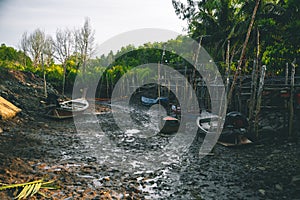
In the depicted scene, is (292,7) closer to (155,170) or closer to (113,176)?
(155,170)

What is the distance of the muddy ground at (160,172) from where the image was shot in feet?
22.7

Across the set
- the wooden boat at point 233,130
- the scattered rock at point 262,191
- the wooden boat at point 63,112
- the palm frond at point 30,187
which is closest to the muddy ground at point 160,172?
the scattered rock at point 262,191

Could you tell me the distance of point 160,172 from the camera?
8516 millimetres

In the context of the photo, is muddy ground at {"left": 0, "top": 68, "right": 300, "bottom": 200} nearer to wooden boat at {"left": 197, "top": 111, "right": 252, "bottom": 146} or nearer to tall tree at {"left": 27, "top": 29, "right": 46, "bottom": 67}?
wooden boat at {"left": 197, "top": 111, "right": 252, "bottom": 146}

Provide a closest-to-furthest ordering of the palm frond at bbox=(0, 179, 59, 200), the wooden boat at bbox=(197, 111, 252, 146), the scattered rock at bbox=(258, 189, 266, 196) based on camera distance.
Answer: the palm frond at bbox=(0, 179, 59, 200), the scattered rock at bbox=(258, 189, 266, 196), the wooden boat at bbox=(197, 111, 252, 146)

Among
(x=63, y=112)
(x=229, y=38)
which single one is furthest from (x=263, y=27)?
(x=63, y=112)

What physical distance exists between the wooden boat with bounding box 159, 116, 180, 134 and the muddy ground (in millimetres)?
2076

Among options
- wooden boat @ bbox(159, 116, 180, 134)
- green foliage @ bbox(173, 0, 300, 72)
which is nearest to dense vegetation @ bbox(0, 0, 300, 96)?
green foliage @ bbox(173, 0, 300, 72)

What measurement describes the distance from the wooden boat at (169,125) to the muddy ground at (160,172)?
2076 mm

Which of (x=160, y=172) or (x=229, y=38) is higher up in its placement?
(x=229, y=38)

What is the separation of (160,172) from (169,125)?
579cm

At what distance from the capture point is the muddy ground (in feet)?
22.7

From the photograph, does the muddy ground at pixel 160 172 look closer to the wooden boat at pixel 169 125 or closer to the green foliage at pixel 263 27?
the wooden boat at pixel 169 125

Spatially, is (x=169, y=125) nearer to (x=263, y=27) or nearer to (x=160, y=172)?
(x=160, y=172)
